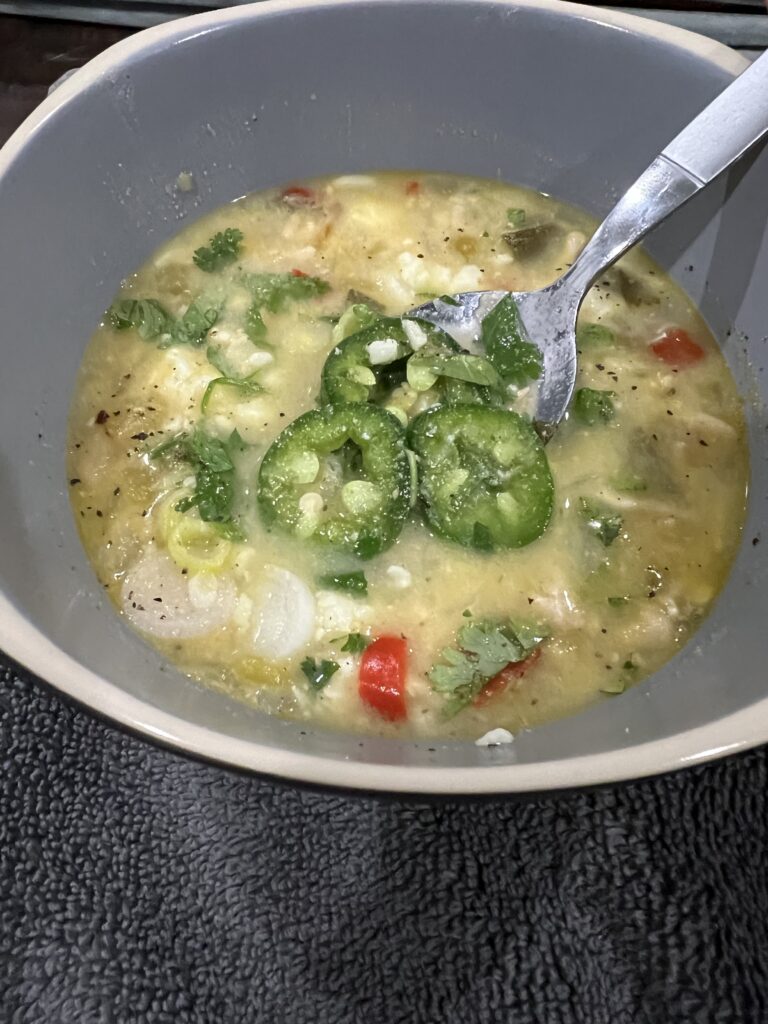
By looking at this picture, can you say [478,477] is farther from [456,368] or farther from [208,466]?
[208,466]

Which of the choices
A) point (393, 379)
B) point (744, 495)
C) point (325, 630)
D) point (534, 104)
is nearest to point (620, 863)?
point (325, 630)

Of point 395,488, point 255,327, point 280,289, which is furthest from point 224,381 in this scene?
point 395,488

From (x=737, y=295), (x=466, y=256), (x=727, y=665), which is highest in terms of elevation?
(x=737, y=295)

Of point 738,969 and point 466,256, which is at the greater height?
point 466,256

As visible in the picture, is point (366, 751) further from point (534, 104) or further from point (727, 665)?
point (534, 104)

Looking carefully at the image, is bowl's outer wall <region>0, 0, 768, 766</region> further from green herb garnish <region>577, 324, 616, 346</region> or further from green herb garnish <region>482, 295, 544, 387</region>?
green herb garnish <region>482, 295, 544, 387</region>

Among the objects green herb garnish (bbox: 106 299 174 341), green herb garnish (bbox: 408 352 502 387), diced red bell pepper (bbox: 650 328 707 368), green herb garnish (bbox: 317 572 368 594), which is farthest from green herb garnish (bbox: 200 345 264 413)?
diced red bell pepper (bbox: 650 328 707 368)
